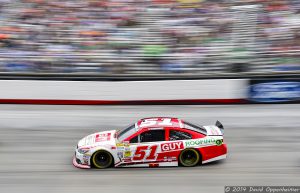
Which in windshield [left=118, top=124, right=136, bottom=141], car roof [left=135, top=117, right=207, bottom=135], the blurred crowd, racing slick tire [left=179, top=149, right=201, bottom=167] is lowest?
racing slick tire [left=179, top=149, right=201, bottom=167]

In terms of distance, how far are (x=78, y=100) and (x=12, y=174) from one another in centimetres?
629

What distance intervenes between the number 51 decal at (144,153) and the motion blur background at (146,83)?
0.96 ft

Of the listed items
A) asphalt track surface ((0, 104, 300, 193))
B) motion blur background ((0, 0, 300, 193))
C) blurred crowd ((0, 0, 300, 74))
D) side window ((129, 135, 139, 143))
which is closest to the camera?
asphalt track surface ((0, 104, 300, 193))

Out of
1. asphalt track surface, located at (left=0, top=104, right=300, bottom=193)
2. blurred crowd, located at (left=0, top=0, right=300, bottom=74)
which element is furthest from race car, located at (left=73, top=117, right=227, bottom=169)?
blurred crowd, located at (left=0, top=0, right=300, bottom=74)

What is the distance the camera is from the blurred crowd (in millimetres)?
17719

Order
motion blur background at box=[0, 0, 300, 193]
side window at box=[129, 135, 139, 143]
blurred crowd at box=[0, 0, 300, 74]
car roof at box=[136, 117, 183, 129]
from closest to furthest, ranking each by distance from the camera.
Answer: motion blur background at box=[0, 0, 300, 193]
side window at box=[129, 135, 139, 143]
car roof at box=[136, 117, 183, 129]
blurred crowd at box=[0, 0, 300, 74]

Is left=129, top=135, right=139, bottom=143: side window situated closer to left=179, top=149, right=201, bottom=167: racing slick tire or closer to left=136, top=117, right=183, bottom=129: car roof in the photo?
left=136, top=117, right=183, bottom=129: car roof

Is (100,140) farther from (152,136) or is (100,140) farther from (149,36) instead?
(149,36)

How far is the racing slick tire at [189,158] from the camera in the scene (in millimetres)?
10664

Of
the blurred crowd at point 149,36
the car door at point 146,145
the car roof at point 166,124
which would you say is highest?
the blurred crowd at point 149,36

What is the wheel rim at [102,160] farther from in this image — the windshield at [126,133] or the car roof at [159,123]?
the car roof at [159,123]

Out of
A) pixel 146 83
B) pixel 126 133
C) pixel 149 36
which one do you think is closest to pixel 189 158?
pixel 126 133

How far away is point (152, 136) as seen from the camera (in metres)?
10.7

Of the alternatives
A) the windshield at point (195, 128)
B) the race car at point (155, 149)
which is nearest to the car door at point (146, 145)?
the race car at point (155, 149)
